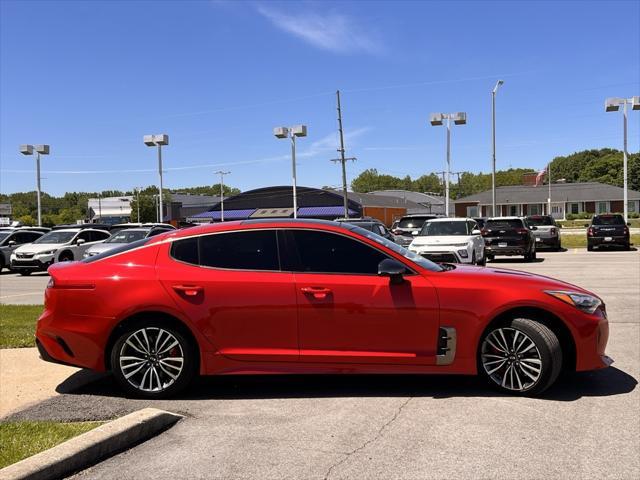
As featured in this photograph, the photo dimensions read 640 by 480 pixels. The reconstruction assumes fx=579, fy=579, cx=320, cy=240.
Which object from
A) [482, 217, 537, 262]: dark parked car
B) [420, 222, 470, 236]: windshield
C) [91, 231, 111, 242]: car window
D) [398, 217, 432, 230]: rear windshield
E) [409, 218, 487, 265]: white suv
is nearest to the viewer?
[409, 218, 487, 265]: white suv

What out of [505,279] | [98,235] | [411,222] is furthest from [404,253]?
[98,235]

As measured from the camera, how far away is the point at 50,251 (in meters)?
20.8

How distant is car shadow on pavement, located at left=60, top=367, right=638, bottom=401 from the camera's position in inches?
211

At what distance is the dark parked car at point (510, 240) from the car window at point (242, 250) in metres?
16.9

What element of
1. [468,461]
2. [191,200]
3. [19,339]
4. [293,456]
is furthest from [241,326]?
[191,200]

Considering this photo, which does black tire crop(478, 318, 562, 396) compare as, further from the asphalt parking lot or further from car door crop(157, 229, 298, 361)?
car door crop(157, 229, 298, 361)

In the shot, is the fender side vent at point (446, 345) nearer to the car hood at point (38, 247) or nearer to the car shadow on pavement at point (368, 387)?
the car shadow on pavement at point (368, 387)

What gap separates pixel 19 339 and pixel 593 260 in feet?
62.7

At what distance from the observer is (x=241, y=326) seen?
5172mm

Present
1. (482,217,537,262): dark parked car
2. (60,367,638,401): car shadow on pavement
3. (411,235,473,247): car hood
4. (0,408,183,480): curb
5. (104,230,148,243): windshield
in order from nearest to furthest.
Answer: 1. (0,408,183,480): curb
2. (60,367,638,401): car shadow on pavement
3. (411,235,473,247): car hood
4. (104,230,148,243): windshield
5. (482,217,537,262): dark parked car

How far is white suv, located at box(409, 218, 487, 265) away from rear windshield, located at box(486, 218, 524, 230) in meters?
4.31

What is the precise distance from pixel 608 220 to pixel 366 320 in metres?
25.8

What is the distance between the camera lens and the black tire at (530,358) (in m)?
5.12

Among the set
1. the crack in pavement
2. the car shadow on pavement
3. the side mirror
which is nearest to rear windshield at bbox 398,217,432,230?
the car shadow on pavement
